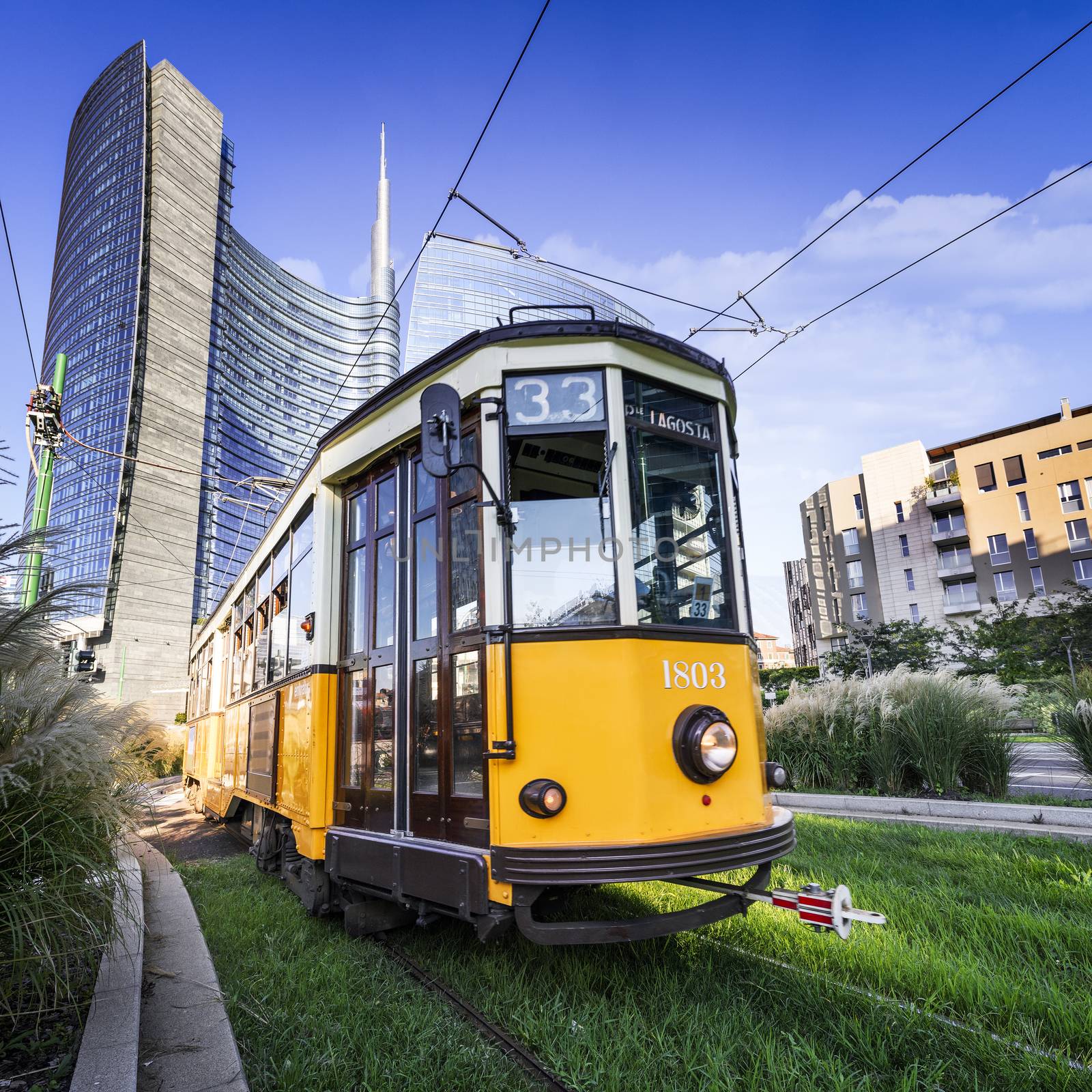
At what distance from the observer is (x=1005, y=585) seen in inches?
1741

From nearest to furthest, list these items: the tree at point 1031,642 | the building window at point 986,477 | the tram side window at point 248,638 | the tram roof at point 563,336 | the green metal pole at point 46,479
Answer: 1. the tram roof at point 563,336
2. the tram side window at point 248,638
3. the green metal pole at point 46,479
4. the tree at point 1031,642
5. the building window at point 986,477

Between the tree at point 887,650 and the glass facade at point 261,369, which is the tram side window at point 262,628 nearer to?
the tree at point 887,650

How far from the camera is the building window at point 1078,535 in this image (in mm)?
41219

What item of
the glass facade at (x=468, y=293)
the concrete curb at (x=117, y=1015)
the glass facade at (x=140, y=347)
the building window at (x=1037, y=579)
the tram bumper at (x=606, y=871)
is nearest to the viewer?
the concrete curb at (x=117, y=1015)

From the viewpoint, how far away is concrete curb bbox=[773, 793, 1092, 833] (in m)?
6.40

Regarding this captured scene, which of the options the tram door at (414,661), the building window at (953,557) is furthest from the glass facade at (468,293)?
the building window at (953,557)

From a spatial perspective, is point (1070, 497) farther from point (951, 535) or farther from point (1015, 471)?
point (951, 535)

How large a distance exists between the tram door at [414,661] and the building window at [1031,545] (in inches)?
1902

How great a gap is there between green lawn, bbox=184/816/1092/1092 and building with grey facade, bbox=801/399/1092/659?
37.2 m

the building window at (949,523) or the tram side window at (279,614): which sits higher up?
the building window at (949,523)

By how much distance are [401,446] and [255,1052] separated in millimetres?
2968

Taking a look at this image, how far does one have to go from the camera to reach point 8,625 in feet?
9.67

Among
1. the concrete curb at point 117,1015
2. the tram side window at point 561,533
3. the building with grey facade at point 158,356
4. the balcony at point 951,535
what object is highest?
the building with grey facade at point 158,356

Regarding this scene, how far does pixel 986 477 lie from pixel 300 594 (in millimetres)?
49466
